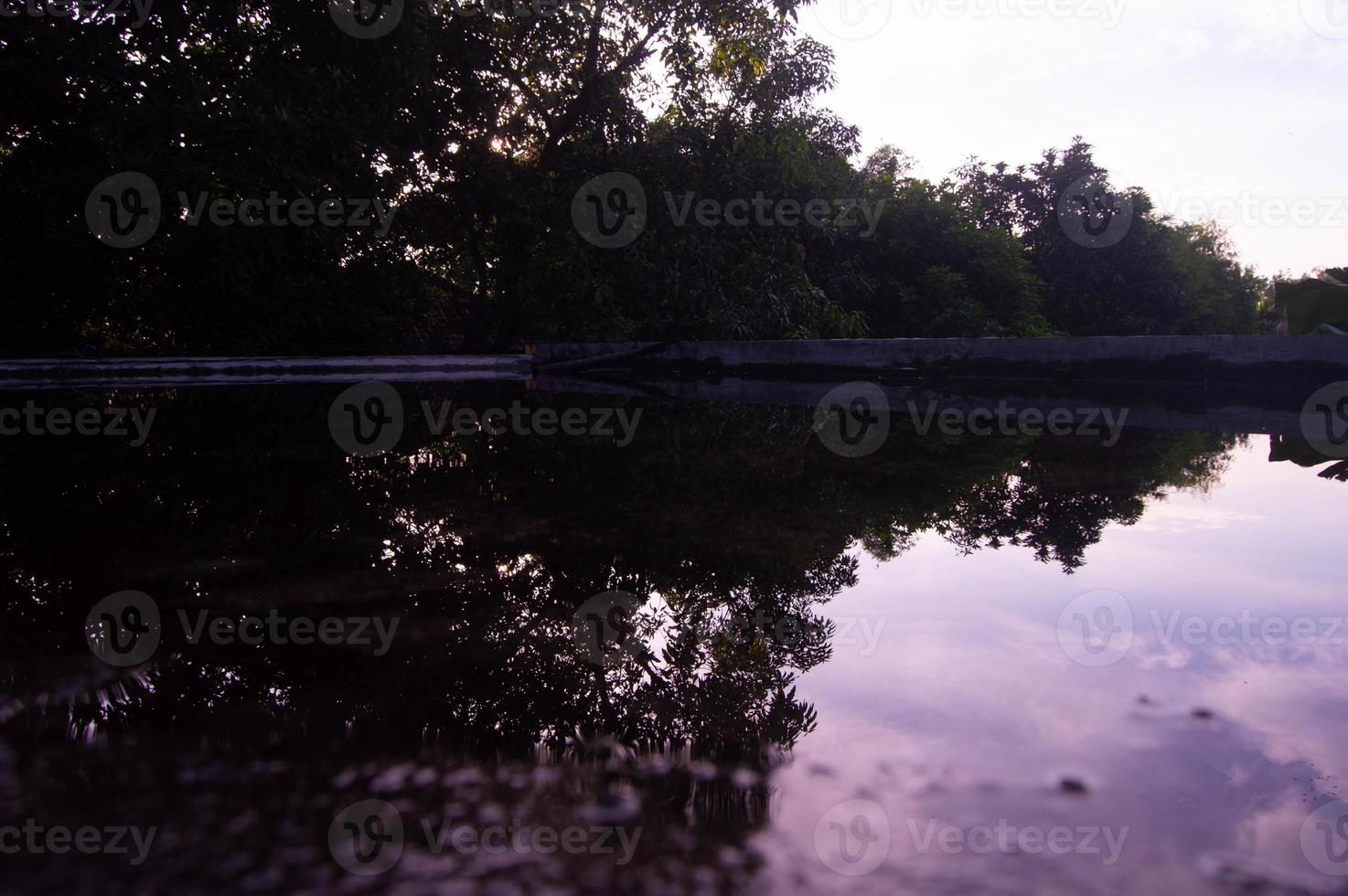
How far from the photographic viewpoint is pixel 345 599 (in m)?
2.04

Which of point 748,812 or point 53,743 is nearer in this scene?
point 748,812

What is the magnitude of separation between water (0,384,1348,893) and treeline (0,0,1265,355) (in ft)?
30.4

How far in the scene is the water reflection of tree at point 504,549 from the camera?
1.52 meters

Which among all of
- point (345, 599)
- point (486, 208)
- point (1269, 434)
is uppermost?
point (486, 208)

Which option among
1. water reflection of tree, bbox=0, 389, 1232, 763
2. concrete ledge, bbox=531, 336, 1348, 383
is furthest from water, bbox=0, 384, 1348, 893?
concrete ledge, bbox=531, 336, 1348, 383

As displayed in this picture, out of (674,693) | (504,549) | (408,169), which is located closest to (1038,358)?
(504,549)

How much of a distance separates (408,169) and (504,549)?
1308 centimetres

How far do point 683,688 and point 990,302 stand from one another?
76.1ft

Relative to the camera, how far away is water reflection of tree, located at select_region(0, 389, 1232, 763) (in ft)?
4.97

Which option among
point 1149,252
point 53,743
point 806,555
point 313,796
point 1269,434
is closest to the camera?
point 313,796

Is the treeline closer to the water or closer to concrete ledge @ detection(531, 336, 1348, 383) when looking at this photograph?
A: concrete ledge @ detection(531, 336, 1348, 383)

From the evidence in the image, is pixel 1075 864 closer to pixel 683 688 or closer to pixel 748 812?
pixel 748 812

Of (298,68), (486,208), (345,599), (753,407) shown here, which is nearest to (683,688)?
(345,599)

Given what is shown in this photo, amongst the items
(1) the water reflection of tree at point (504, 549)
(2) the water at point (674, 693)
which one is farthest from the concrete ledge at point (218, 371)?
(2) the water at point (674, 693)
